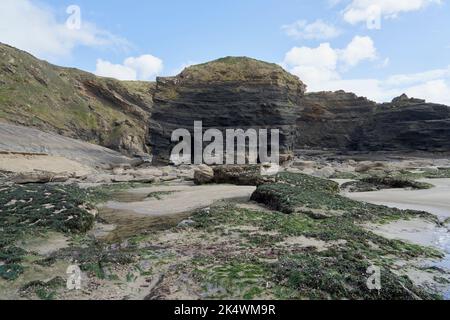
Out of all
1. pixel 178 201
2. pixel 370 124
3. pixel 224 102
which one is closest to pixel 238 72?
pixel 224 102

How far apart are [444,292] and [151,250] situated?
612 cm

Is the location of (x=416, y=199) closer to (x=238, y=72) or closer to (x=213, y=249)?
(x=213, y=249)

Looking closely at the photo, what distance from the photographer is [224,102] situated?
1978 inches

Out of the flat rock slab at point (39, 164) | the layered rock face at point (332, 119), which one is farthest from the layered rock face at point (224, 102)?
the layered rock face at point (332, 119)

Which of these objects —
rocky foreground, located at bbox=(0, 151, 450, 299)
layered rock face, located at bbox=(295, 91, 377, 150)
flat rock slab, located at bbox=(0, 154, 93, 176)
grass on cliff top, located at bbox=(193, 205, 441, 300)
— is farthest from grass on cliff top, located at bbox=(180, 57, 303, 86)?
grass on cliff top, located at bbox=(193, 205, 441, 300)

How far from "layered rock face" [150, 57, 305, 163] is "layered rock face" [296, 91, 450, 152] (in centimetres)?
1955

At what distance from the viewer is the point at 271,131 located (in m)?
49.1

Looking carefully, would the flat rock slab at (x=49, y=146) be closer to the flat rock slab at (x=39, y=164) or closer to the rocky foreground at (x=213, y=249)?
the flat rock slab at (x=39, y=164)

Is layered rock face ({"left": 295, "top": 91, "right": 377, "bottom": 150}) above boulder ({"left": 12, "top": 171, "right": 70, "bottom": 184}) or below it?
A: above

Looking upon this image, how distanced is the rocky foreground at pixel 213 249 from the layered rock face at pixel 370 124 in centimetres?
5633

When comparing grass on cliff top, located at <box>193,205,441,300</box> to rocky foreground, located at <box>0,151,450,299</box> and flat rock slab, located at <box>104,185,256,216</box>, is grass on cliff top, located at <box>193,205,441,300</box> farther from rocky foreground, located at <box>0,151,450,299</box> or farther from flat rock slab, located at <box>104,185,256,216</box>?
flat rock slab, located at <box>104,185,256,216</box>

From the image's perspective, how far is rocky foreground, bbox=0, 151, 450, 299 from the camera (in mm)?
7328

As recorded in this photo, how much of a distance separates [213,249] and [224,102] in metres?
41.4
